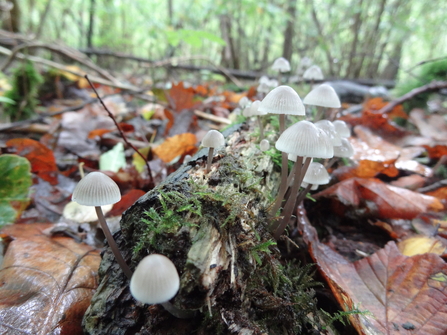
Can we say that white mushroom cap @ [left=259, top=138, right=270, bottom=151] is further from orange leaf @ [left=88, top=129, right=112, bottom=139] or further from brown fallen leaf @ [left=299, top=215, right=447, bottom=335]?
orange leaf @ [left=88, top=129, right=112, bottom=139]

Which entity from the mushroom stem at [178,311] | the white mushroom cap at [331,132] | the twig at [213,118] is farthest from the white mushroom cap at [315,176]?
the twig at [213,118]

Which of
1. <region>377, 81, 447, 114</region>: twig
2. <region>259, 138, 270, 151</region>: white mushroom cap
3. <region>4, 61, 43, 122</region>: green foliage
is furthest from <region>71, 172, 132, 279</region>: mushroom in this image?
<region>377, 81, 447, 114</region>: twig

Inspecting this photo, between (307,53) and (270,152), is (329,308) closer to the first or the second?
(270,152)

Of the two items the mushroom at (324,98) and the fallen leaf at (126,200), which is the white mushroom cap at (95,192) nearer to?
the fallen leaf at (126,200)

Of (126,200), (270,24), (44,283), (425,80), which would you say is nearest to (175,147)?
(126,200)

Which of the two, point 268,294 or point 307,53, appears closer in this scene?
point 268,294

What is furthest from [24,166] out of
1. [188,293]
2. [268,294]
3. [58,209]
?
[268,294]
